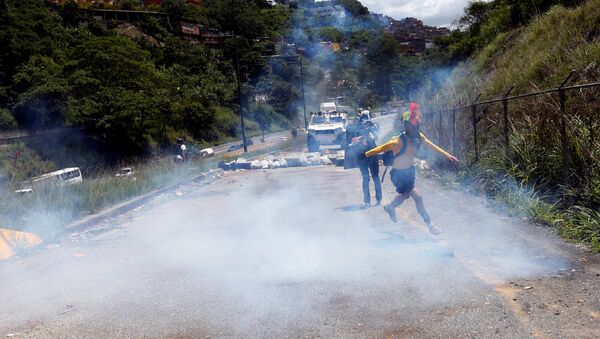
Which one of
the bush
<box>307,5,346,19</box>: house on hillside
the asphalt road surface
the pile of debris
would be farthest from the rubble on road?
the bush

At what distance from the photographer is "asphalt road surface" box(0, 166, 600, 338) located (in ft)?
14.2

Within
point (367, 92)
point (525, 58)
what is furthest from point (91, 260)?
point (367, 92)

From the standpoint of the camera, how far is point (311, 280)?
217 inches

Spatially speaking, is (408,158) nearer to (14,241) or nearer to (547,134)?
(547,134)

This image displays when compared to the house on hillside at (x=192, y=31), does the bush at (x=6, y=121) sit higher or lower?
lower

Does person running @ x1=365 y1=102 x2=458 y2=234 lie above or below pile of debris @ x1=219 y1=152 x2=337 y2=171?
above

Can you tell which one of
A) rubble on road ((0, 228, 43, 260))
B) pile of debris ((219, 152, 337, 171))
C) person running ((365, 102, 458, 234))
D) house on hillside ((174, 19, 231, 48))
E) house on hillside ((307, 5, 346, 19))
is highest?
house on hillside ((174, 19, 231, 48))

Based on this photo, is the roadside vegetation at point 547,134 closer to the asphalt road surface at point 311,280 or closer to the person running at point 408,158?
the asphalt road surface at point 311,280

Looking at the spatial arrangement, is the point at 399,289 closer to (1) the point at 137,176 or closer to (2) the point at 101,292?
(2) the point at 101,292

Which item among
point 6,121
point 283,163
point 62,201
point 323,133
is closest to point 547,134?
point 62,201

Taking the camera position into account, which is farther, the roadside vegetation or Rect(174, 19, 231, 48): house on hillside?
Rect(174, 19, 231, 48): house on hillside

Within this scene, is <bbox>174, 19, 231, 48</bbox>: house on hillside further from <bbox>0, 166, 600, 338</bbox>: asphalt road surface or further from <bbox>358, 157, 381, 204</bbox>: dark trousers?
<bbox>0, 166, 600, 338</bbox>: asphalt road surface

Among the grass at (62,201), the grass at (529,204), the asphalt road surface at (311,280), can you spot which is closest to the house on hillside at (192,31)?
the grass at (62,201)

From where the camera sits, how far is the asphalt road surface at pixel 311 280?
Answer: 14.2ft
